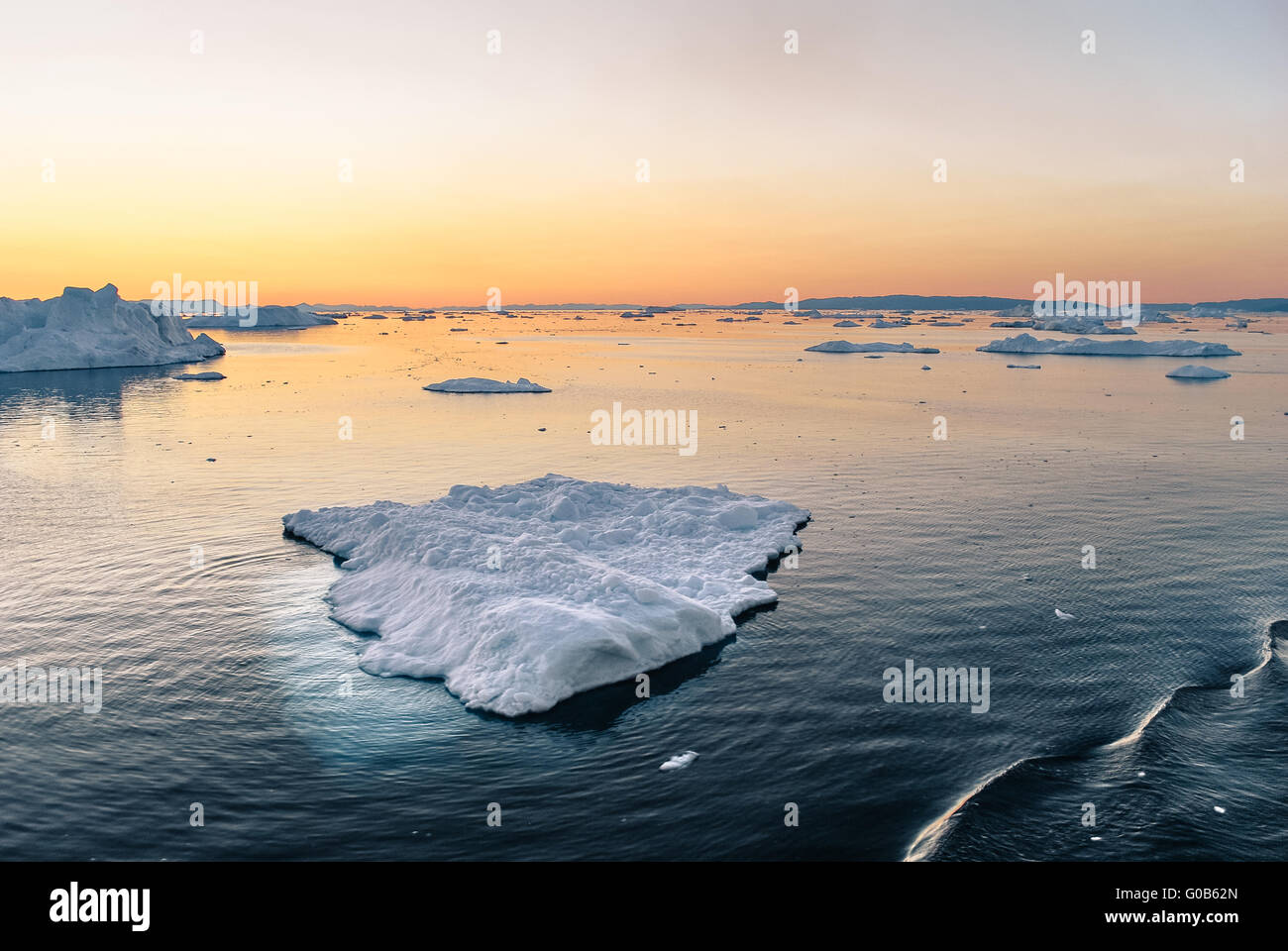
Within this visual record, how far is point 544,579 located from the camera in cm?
2153

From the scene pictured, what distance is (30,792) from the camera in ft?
45.0

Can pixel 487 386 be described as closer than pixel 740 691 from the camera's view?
No

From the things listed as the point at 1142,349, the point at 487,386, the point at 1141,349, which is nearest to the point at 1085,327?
the point at 1142,349

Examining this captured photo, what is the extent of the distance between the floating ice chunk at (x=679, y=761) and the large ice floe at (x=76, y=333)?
103 meters

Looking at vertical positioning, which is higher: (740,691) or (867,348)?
(867,348)

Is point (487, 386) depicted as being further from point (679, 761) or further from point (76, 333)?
point (679, 761)

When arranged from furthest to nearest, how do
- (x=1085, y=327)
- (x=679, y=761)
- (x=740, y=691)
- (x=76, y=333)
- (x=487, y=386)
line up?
1. (x=1085, y=327)
2. (x=76, y=333)
3. (x=487, y=386)
4. (x=740, y=691)
5. (x=679, y=761)

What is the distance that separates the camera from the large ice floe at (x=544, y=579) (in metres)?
17.8

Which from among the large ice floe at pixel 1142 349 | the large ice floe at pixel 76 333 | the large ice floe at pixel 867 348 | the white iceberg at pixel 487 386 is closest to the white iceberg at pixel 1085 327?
the large ice floe at pixel 867 348

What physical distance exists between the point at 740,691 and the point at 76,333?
105m

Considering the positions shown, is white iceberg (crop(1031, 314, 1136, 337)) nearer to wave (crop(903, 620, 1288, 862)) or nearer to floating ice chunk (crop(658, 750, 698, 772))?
wave (crop(903, 620, 1288, 862))

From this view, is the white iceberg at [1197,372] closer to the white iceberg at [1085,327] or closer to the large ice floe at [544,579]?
the large ice floe at [544,579]

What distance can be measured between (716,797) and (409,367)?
98.3m

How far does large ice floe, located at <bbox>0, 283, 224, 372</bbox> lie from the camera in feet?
309
